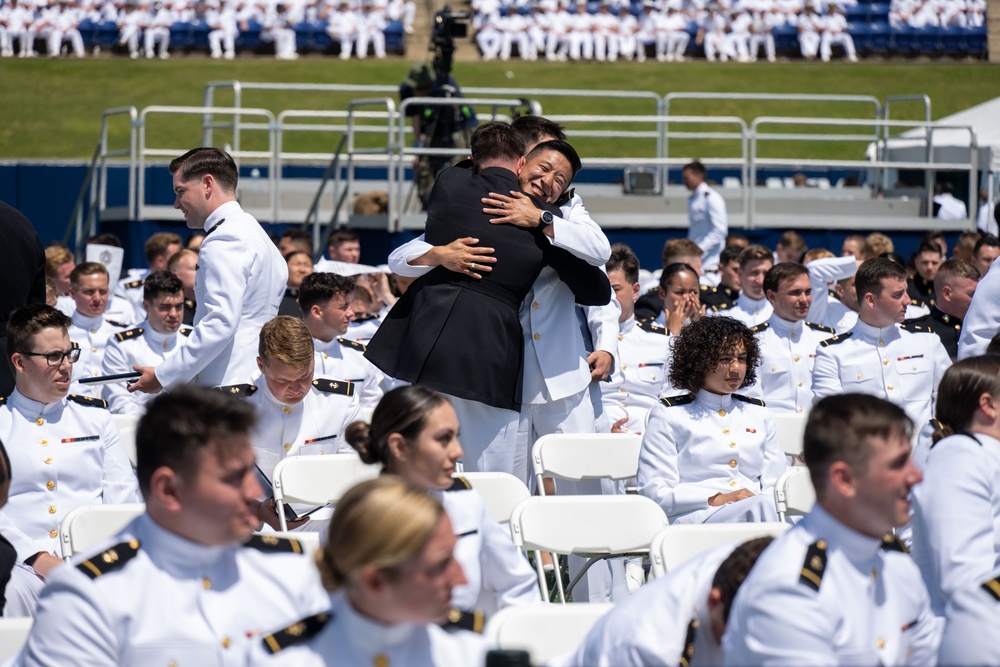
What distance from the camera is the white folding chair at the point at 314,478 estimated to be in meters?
4.68

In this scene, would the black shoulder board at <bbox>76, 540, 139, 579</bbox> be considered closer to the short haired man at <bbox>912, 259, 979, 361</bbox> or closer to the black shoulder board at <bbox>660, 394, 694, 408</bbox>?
the black shoulder board at <bbox>660, 394, 694, 408</bbox>

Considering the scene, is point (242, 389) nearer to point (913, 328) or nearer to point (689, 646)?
point (689, 646)

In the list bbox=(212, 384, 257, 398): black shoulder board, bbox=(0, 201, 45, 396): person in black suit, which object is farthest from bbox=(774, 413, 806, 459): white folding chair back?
bbox=(0, 201, 45, 396): person in black suit

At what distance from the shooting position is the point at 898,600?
2.82 meters

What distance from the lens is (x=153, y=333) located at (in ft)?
24.2

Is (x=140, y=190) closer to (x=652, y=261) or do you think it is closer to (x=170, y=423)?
(x=652, y=261)

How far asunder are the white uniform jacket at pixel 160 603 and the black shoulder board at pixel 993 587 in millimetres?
1487

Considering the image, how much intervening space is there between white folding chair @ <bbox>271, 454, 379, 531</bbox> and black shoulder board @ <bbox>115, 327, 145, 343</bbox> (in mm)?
2937

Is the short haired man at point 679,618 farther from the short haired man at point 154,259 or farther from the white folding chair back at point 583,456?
the short haired man at point 154,259

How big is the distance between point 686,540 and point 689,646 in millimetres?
1006

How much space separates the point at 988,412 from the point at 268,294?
3.08 m

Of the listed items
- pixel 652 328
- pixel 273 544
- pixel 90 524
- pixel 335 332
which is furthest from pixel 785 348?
pixel 273 544

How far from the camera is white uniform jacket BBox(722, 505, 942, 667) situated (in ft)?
8.42

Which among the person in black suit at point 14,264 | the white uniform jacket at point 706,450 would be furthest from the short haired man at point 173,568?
the person in black suit at point 14,264
